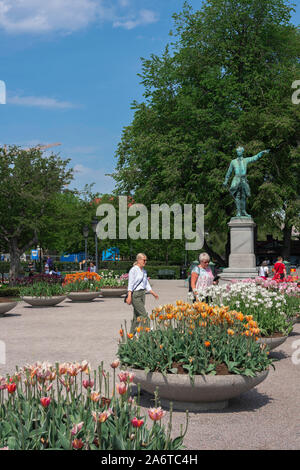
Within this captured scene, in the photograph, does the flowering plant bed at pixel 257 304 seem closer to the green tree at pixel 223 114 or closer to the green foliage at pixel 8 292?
the green foliage at pixel 8 292

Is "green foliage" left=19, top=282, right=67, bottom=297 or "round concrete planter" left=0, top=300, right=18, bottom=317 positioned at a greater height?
"green foliage" left=19, top=282, right=67, bottom=297

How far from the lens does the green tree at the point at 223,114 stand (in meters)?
32.0

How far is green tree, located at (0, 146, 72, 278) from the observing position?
110 feet

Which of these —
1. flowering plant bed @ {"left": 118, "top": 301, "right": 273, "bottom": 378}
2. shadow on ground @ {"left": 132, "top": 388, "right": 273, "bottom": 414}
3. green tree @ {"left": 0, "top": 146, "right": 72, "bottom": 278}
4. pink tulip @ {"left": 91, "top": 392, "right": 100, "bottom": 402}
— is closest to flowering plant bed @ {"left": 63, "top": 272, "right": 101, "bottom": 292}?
green tree @ {"left": 0, "top": 146, "right": 72, "bottom": 278}

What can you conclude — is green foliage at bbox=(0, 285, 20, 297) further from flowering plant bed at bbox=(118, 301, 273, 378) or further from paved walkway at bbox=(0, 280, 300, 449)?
flowering plant bed at bbox=(118, 301, 273, 378)

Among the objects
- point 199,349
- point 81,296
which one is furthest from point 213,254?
point 199,349

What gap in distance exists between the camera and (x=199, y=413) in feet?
19.9

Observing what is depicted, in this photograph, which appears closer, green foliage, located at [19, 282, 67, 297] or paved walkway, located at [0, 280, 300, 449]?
paved walkway, located at [0, 280, 300, 449]

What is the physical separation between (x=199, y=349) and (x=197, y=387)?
0.43 meters

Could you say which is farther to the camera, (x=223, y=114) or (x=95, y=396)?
(x=223, y=114)

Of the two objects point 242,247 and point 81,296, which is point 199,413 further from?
point 242,247

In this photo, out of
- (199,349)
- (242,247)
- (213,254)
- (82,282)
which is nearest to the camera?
(199,349)

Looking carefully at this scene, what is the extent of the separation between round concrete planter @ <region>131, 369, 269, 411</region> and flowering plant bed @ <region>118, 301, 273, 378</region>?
0.08 meters

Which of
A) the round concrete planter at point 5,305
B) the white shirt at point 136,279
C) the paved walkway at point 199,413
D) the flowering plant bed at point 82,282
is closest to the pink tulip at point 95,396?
the paved walkway at point 199,413
